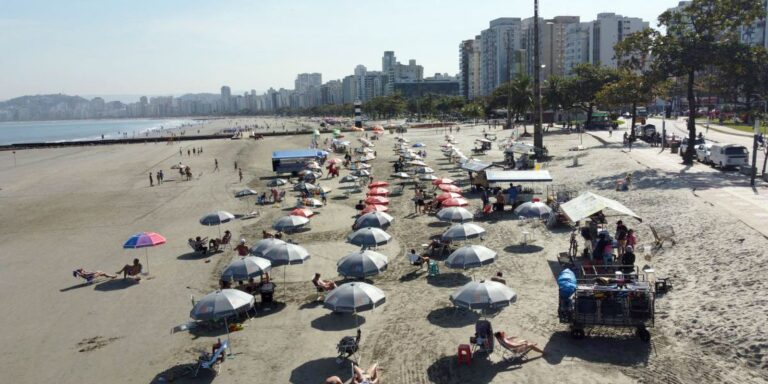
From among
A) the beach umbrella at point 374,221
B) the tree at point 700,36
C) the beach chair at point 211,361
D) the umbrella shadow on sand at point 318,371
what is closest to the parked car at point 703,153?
the tree at point 700,36

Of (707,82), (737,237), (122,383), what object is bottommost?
(122,383)

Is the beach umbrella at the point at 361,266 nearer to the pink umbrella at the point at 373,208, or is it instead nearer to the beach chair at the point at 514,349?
the beach chair at the point at 514,349

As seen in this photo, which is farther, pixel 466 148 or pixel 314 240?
pixel 466 148

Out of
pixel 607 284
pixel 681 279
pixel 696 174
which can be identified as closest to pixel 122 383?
pixel 607 284

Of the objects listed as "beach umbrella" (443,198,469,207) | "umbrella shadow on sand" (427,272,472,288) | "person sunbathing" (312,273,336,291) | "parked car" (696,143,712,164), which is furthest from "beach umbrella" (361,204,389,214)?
"parked car" (696,143,712,164)

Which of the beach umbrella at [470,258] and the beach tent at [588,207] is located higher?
the beach tent at [588,207]

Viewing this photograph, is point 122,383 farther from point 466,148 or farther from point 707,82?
point 466,148
